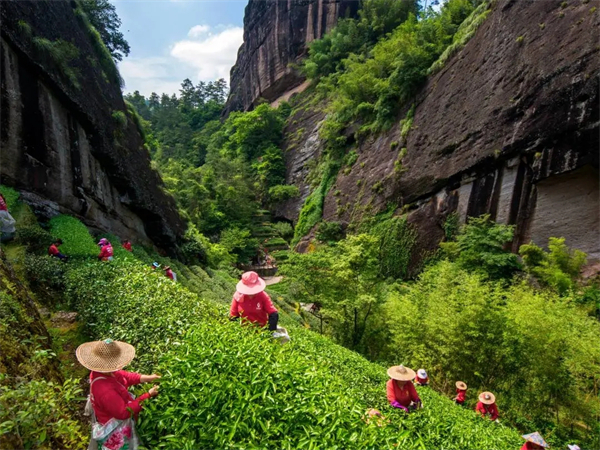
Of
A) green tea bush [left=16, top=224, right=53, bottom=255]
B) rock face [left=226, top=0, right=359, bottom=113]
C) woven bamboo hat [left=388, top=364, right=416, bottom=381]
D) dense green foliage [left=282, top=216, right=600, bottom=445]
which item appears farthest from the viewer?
rock face [left=226, top=0, right=359, bottom=113]

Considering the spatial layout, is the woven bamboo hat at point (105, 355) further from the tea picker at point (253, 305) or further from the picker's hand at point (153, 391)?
the tea picker at point (253, 305)

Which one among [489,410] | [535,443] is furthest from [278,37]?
[535,443]

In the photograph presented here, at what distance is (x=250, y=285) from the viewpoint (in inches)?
161

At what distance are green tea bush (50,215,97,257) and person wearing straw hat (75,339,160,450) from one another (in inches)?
266

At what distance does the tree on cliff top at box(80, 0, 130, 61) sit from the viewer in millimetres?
17300

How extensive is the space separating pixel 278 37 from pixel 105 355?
50.1 meters

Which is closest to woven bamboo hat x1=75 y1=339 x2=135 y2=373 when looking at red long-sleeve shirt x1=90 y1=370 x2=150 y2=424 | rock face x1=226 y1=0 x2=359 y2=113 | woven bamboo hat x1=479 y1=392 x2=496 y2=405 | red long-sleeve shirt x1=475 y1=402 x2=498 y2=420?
red long-sleeve shirt x1=90 y1=370 x2=150 y2=424

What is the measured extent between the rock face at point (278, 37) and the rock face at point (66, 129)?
113 feet

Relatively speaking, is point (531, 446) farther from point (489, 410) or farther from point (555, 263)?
point (555, 263)

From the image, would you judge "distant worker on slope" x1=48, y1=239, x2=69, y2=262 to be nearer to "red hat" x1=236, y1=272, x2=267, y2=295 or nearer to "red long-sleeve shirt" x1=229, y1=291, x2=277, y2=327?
"red long-sleeve shirt" x1=229, y1=291, x2=277, y2=327

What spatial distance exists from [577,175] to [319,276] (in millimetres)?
10803

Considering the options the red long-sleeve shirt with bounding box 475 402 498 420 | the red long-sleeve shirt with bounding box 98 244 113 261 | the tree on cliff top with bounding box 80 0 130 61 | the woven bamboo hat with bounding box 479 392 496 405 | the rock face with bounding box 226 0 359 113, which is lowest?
the red long-sleeve shirt with bounding box 475 402 498 420

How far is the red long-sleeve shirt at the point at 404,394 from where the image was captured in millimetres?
4344

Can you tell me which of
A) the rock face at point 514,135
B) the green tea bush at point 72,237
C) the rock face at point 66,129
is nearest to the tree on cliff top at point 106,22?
the rock face at point 66,129
